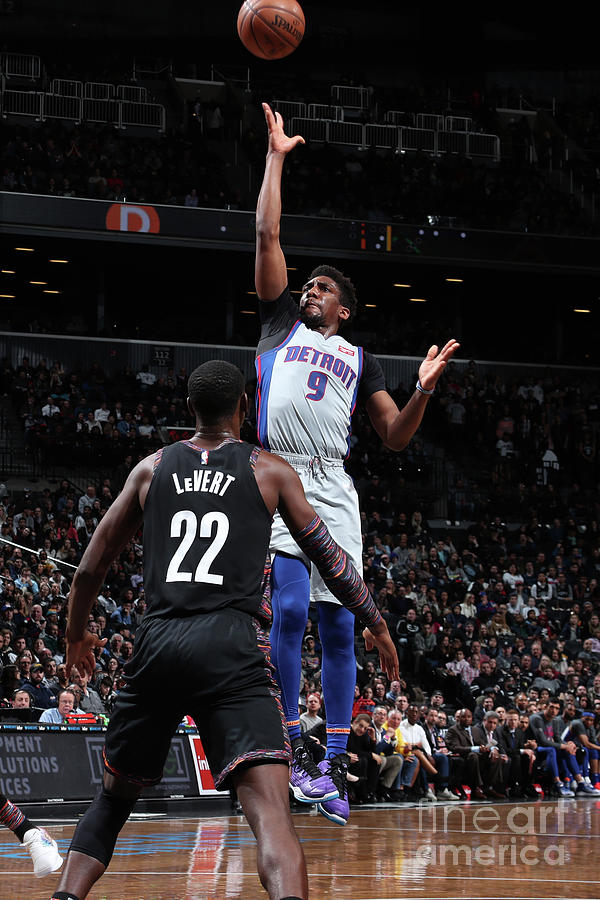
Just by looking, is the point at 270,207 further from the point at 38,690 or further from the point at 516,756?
the point at 516,756

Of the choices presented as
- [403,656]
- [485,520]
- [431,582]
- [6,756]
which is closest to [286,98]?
[485,520]

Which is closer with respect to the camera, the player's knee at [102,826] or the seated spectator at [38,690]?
the player's knee at [102,826]

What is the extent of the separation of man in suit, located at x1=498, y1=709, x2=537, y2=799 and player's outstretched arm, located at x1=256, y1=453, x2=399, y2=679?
49.2 feet

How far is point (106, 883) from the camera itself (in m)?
8.85

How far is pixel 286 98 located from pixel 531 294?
31.9 feet

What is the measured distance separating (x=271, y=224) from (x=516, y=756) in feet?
49.8

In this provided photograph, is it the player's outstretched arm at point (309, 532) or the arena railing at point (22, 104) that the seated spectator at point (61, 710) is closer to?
the player's outstretched arm at point (309, 532)

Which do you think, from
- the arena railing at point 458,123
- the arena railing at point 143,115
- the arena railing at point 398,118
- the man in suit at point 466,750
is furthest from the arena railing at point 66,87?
the man in suit at point 466,750

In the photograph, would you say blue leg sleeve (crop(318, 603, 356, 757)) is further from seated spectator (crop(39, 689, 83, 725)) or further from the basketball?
seated spectator (crop(39, 689, 83, 725))

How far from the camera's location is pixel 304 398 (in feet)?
19.7

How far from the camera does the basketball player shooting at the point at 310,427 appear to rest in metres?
5.82

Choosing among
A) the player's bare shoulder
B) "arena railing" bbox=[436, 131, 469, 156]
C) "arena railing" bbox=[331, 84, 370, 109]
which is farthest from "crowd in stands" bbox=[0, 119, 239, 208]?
the player's bare shoulder

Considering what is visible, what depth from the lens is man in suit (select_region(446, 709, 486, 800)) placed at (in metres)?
18.8

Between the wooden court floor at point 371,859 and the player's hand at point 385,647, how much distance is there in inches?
114
